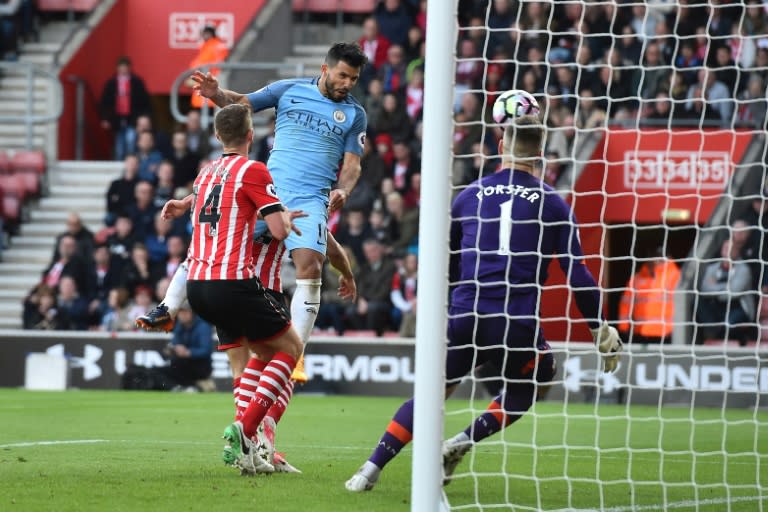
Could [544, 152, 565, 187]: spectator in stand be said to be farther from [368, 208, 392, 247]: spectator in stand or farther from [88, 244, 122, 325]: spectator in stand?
[88, 244, 122, 325]: spectator in stand

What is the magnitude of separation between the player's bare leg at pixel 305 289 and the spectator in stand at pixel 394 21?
1167cm

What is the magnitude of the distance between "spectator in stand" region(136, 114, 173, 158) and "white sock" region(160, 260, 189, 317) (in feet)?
36.6

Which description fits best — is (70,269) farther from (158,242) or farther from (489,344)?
(489,344)

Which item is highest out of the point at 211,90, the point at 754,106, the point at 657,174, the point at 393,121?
the point at 211,90

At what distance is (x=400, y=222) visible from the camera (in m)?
17.0

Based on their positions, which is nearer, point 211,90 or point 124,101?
point 211,90

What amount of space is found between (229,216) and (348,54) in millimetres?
1409

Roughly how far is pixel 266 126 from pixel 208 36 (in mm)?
1744

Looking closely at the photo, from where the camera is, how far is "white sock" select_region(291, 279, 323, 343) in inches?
314

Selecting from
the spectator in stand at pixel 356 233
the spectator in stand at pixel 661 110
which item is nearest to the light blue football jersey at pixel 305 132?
the spectator in stand at pixel 356 233

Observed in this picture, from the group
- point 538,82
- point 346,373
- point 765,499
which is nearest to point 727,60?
point 538,82

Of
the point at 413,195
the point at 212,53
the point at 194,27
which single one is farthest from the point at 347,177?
the point at 194,27

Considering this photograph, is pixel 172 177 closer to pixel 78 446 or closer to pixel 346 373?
pixel 346 373

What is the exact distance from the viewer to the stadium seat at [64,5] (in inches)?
869
